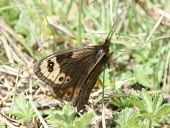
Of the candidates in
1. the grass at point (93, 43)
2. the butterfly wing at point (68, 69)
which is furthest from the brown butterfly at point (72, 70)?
the grass at point (93, 43)

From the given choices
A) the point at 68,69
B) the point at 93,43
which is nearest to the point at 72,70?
the point at 68,69

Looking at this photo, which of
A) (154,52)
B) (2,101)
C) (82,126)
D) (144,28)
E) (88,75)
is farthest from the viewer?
(144,28)

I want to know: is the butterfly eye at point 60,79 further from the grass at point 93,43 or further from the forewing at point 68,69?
the grass at point 93,43

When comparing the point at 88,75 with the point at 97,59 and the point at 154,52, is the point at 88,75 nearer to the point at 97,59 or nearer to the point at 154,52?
the point at 97,59

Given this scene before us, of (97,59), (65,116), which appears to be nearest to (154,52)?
(97,59)

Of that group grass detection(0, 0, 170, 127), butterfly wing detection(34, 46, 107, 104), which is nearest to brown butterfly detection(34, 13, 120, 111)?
butterfly wing detection(34, 46, 107, 104)

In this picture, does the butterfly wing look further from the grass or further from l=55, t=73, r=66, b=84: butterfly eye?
the grass
